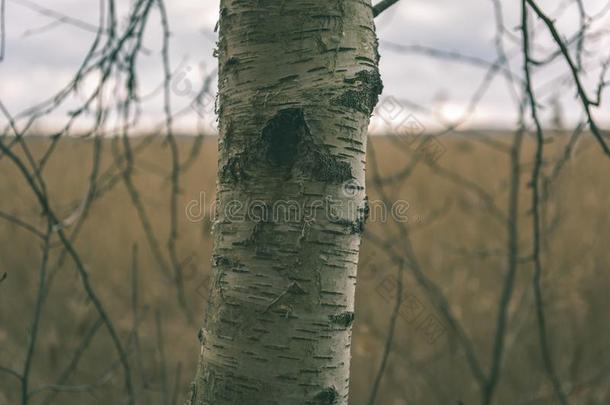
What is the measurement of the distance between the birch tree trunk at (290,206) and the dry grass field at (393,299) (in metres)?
0.79

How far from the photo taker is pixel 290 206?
88 centimetres

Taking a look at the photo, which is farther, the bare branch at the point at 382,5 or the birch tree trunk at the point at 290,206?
the bare branch at the point at 382,5

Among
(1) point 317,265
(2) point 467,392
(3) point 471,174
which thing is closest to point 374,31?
(1) point 317,265

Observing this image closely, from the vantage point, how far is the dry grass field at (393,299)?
2465 mm

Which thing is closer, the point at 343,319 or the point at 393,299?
the point at 343,319

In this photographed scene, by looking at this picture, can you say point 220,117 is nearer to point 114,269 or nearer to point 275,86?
point 275,86

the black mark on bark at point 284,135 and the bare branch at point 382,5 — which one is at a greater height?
the bare branch at point 382,5

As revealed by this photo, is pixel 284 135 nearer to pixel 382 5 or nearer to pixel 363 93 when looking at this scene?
pixel 363 93

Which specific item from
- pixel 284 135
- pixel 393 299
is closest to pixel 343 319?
pixel 284 135

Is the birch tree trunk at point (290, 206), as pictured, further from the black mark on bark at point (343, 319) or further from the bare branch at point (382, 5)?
the bare branch at point (382, 5)

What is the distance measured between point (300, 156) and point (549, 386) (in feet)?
7.50

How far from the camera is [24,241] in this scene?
14.0 feet

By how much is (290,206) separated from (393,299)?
110 inches

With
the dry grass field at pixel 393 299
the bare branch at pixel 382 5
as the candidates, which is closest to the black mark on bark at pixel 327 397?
the bare branch at pixel 382 5
